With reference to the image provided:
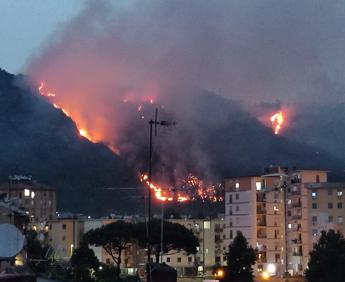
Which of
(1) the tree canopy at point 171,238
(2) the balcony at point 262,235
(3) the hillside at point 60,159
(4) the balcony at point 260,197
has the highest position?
(3) the hillside at point 60,159

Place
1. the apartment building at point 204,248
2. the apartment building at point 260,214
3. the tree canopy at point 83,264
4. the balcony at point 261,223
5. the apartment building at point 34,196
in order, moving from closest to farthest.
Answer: the tree canopy at point 83,264
the apartment building at point 260,214
the balcony at point 261,223
the apartment building at point 204,248
the apartment building at point 34,196

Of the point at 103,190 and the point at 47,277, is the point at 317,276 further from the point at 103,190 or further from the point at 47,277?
the point at 103,190

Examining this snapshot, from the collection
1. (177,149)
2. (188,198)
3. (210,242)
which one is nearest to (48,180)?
(188,198)

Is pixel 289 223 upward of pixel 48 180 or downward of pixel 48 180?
downward

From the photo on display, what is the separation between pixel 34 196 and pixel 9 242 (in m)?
94.1

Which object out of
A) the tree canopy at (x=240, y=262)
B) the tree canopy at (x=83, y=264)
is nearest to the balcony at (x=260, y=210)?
the tree canopy at (x=83, y=264)

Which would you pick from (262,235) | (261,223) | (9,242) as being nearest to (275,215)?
(261,223)

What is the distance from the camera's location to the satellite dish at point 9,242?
23.8m

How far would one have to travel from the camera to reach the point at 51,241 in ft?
319

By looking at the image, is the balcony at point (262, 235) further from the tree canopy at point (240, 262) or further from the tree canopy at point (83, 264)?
the tree canopy at point (240, 262)

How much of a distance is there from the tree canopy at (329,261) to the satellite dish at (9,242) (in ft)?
69.0

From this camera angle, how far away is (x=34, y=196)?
117m

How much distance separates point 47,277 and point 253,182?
42.0 metres

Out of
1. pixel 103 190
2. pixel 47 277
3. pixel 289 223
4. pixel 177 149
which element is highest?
pixel 177 149
